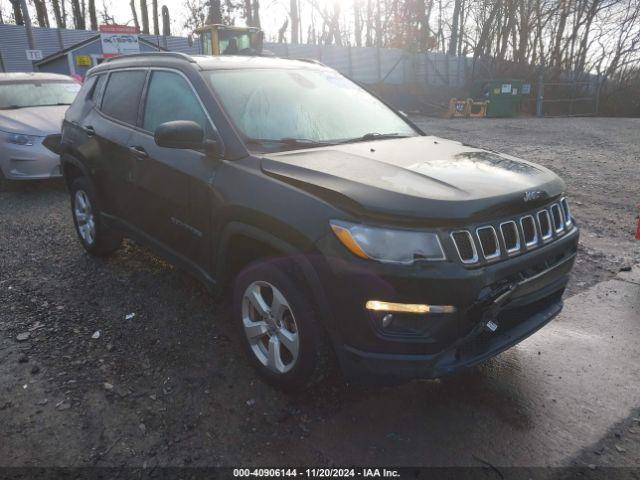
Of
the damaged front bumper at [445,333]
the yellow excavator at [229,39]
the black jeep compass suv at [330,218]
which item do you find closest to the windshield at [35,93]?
the black jeep compass suv at [330,218]

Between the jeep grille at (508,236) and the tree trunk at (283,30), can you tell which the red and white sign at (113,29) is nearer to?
the jeep grille at (508,236)

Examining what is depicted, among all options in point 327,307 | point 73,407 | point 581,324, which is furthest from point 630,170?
point 73,407

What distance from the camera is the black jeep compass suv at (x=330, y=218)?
2.15 m

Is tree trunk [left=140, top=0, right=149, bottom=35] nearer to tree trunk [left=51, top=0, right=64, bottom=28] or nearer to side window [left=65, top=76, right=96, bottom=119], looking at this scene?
tree trunk [left=51, top=0, right=64, bottom=28]

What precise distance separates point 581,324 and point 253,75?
2920 millimetres

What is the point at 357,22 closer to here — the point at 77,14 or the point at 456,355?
the point at 77,14

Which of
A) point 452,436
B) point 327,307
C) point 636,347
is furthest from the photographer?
point 636,347

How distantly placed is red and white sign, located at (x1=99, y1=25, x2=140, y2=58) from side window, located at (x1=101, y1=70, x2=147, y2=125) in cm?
1554

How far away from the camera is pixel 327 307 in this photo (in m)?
2.27

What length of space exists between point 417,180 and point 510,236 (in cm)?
52

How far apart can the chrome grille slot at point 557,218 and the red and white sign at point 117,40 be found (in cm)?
1843

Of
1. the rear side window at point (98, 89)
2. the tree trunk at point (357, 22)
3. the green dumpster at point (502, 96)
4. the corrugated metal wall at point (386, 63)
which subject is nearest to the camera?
the rear side window at point (98, 89)

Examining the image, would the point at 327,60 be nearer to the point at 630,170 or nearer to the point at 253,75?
the point at 630,170

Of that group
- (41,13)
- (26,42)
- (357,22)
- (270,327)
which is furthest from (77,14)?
(270,327)
